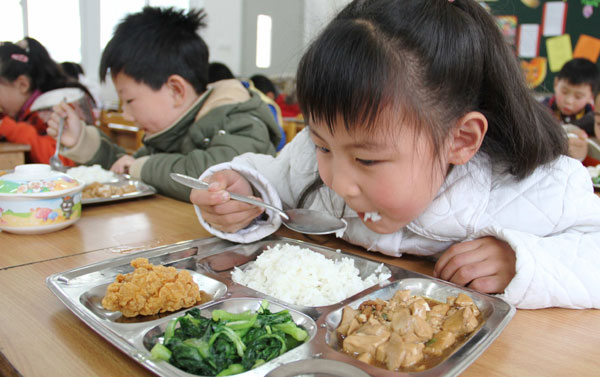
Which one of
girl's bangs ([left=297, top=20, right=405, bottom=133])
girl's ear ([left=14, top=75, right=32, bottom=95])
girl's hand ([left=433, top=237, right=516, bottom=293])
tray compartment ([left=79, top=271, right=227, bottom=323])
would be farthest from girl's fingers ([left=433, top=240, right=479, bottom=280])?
girl's ear ([left=14, top=75, right=32, bottom=95])

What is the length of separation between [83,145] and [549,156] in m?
2.11

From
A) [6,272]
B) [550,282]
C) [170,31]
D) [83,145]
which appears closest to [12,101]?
[83,145]

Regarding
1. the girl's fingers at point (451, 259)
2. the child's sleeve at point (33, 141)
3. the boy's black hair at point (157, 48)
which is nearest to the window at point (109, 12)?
the child's sleeve at point (33, 141)

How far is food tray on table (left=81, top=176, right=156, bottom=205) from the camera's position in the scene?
1.46m

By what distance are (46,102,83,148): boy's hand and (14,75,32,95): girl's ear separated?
1.18 metres

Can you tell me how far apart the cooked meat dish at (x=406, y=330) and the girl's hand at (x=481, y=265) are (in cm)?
7

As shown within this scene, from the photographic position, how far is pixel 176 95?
2.04 meters

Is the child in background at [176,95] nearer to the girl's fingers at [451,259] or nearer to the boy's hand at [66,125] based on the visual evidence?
the boy's hand at [66,125]

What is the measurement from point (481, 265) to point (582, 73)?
12.2ft

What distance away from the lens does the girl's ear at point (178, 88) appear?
1.99 metres

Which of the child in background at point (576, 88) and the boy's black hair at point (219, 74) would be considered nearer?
the boy's black hair at point (219, 74)

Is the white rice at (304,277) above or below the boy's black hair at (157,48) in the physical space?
below

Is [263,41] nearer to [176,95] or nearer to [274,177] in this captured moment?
[176,95]

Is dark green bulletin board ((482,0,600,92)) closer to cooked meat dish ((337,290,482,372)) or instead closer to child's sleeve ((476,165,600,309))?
child's sleeve ((476,165,600,309))
